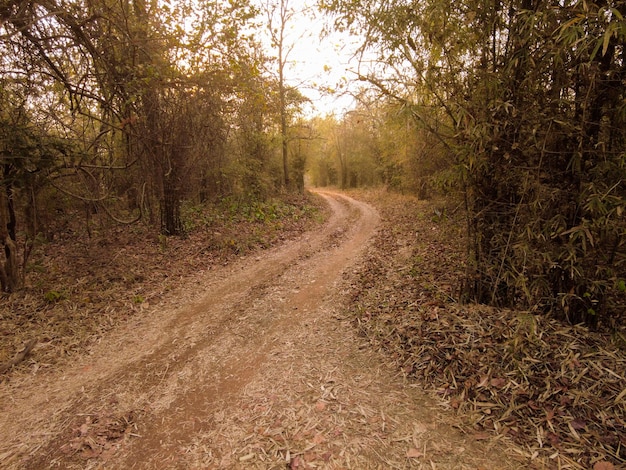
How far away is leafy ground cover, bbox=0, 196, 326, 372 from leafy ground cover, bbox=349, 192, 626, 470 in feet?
13.0

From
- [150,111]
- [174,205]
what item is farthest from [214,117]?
[174,205]

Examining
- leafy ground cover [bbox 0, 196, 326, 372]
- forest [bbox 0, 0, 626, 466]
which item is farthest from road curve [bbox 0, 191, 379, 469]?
forest [bbox 0, 0, 626, 466]

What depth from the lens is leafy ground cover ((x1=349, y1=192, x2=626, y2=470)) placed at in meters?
2.14

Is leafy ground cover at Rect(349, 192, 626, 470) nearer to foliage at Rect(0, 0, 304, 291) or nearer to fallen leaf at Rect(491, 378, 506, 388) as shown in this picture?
fallen leaf at Rect(491, 378, 506, 388)

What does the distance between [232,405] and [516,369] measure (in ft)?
8.58

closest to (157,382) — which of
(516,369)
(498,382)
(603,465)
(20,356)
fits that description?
(20,356)

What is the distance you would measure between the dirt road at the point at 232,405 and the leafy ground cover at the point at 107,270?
1.97 ft

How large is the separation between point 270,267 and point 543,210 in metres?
5.10

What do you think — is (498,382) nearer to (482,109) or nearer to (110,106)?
(482,109)

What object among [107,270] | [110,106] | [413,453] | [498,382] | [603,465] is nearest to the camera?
[603,465]

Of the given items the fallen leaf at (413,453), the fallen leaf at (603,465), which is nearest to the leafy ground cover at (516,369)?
the fallen leaf at (603,465)

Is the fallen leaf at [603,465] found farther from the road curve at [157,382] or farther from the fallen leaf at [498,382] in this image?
the road curve at [157,382]

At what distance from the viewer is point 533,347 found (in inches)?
106

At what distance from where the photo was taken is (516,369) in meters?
2.62
